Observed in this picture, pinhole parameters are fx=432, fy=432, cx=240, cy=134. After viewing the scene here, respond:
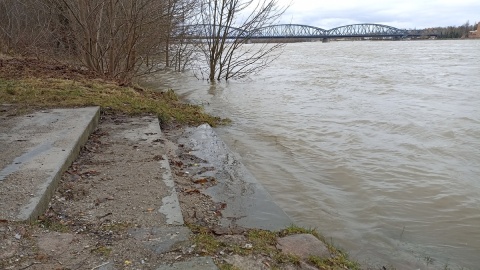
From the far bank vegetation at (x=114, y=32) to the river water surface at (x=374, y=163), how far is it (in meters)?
2.41

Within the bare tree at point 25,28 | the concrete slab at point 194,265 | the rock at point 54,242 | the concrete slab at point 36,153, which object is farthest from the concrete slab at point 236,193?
the bare tree at point 25,28

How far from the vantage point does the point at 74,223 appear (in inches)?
130

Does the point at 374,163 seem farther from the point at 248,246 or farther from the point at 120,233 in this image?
the point at 120,233

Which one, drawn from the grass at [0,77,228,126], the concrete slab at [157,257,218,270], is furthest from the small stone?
the grass at [0,77,228,126]

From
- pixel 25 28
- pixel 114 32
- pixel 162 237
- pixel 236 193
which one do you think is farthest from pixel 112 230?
pixel 25 28

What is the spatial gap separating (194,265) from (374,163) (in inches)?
185

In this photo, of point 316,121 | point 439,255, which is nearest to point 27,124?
point 439,255

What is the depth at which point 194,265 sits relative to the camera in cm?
274

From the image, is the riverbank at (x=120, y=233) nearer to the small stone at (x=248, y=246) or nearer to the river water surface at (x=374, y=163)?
the small stone at (x=248, y=246)

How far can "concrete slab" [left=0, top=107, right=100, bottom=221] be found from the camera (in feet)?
10.9

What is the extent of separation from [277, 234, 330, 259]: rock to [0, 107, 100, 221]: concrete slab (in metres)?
1.89

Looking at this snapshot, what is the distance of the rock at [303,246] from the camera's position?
3246 millimetres

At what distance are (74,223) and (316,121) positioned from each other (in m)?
7.54

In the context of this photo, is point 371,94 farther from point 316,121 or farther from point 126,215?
point 126,215
